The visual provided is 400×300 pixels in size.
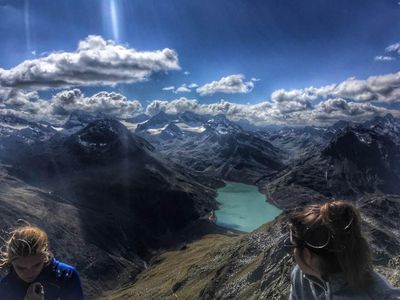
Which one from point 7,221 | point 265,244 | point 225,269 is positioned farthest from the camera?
point 7,221

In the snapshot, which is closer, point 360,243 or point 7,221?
point 360,243

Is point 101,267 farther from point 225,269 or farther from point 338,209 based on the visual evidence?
point 338,209

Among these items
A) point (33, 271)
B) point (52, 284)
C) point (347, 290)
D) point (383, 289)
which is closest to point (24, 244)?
point (33, 271)

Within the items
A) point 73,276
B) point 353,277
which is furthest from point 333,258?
point 73,276

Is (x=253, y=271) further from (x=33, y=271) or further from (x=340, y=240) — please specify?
(x=340, y=240)

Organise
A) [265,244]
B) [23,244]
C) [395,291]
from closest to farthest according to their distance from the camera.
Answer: [395,291] < [23,244] < [265,244]

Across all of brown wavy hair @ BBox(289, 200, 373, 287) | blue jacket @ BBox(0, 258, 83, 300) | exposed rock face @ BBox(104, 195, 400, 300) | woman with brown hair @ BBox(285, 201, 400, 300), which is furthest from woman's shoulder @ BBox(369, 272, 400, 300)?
exposed rock face @ BBox(104, 195, 400, 300)
